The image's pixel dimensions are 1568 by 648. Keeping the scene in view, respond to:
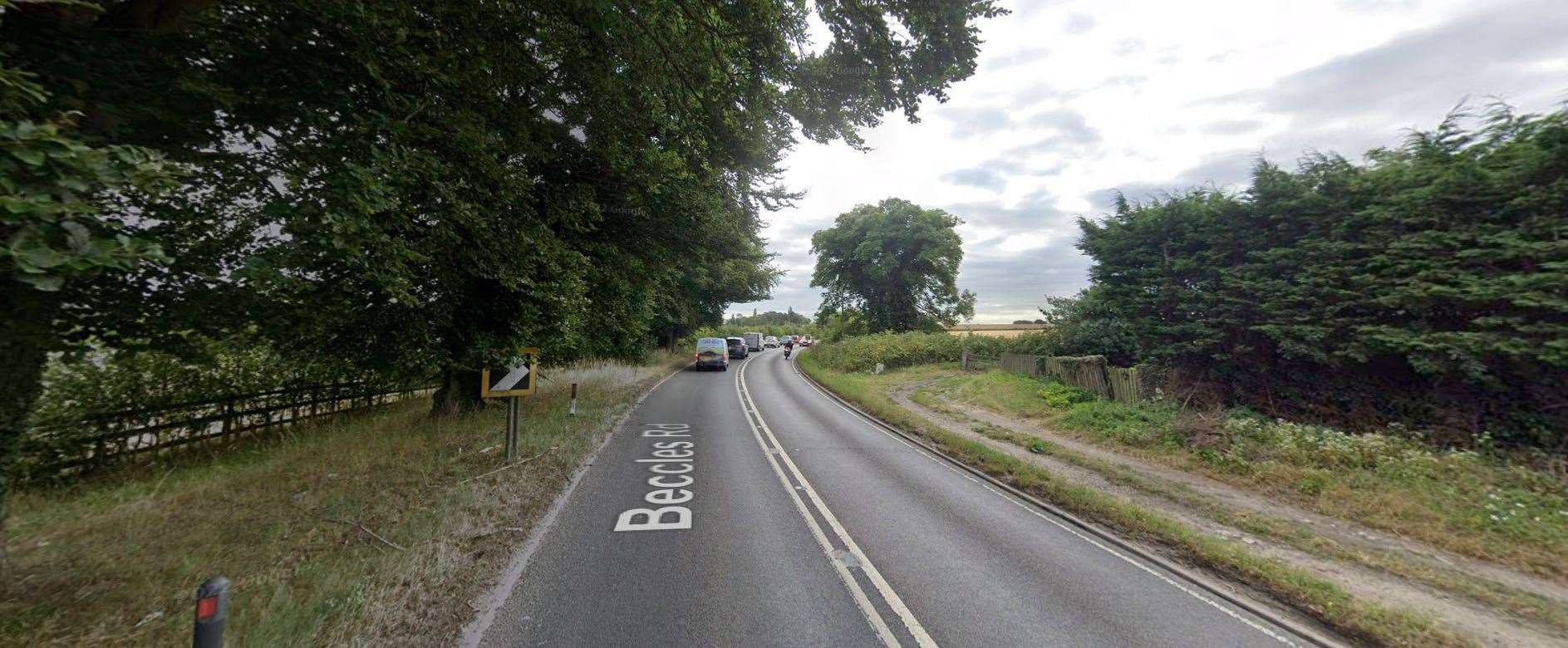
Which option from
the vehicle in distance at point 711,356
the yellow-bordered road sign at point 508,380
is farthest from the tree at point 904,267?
the yellow-bordered road sign at point 508,380

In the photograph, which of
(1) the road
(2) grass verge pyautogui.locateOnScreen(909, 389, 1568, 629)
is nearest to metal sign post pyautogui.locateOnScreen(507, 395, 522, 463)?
(1) the road

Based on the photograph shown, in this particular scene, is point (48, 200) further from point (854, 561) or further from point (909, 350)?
point (909, 350)

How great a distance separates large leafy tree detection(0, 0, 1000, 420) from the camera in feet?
13.6

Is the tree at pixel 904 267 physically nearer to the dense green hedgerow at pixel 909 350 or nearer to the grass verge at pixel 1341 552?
the dense green hedgerow at pixel 909 350

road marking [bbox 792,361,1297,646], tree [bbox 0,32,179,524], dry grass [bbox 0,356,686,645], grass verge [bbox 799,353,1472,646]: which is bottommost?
road marking [bbox 792,361,1297,646]

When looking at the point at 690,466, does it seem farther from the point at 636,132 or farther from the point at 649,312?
the point at 649,312

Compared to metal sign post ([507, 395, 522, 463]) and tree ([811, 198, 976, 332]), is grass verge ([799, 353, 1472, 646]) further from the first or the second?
tree ([811, 198, 976, 332])

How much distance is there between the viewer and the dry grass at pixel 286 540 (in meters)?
3.28

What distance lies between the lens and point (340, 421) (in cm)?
999

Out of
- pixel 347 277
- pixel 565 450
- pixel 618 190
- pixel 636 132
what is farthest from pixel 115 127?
pixel 618 190

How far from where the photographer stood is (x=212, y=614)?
6.85 ft

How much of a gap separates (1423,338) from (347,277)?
1574 cm

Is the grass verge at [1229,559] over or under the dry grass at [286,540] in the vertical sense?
under

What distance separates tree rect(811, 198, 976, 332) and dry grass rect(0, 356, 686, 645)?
30092mm
